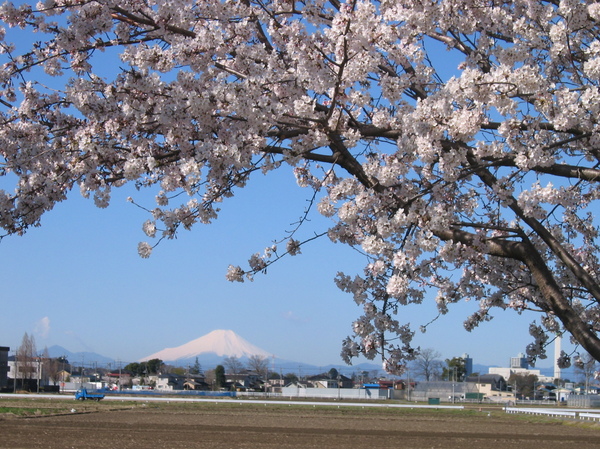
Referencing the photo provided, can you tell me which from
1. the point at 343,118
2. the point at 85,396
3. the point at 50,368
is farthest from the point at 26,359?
the point at 343,118

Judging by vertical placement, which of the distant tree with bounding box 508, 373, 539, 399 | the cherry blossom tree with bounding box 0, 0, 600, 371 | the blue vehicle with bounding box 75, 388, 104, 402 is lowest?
the distant tree with bounding box 508, 373, 539, 399

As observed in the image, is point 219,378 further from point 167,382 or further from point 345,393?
point 345,393

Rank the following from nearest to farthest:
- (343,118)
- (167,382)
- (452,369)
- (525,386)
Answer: (343,118)
(167,382)
(525,386)
(452,369)

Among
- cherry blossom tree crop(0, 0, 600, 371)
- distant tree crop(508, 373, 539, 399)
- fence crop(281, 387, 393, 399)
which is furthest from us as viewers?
distant tree crop(508, 373, 539, 399)

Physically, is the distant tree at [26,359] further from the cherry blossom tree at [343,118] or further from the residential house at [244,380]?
the cherry blossom tree at [343,118]

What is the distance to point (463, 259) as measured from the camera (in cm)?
609

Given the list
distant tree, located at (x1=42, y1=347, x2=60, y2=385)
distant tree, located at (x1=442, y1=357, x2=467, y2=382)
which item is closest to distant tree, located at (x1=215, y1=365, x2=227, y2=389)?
distant tree, located at (x1=42, y1=347, x2=60, y2=385)

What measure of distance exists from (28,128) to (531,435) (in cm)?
2167

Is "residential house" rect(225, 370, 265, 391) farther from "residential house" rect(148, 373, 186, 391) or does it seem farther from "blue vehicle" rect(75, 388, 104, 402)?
"blue vehicle" rect(75, 388, 104, 402)

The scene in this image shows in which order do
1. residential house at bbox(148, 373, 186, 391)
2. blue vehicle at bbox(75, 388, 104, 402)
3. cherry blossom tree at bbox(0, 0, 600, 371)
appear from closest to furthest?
cherry blossom tree at bbox(0, 0, 600, 371) < blue vehicle at bbox(75, 388, 104, 402) < residential house at bbox(148, 373, 186, 391)

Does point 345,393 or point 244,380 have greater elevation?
point 345,393

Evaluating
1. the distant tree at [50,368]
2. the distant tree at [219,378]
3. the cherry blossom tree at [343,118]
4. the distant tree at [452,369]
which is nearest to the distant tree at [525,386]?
the distant tree at [452,369]

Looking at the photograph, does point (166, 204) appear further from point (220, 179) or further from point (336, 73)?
point (336, 73)

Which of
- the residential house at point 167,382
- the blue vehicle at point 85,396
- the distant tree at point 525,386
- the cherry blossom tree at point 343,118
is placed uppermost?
the cherry blossom tree at point 343,118
